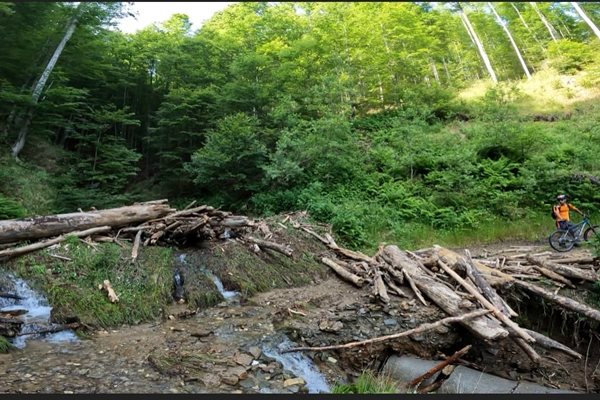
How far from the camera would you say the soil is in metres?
4.65

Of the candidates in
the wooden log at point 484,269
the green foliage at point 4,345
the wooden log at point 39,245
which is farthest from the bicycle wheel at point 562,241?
the green foliage at point 4,345

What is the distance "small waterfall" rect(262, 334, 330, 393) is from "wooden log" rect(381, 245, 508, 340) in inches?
102

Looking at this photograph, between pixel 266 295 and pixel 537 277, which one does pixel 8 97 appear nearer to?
pixel 266 295

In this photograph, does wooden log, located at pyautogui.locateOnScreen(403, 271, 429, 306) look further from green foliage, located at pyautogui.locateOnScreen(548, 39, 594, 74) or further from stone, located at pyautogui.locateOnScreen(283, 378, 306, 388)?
green foliage, located at pyautogui.locateOnScreen(548, 39, 594, 74)

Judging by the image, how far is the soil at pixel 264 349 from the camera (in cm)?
465

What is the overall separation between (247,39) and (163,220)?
52.4 feet

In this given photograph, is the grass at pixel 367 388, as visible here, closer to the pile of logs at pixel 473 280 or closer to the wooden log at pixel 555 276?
the pile of logs at pixel 473 280

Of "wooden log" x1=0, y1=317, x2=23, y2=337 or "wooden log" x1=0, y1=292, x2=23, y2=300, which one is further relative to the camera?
"wooden log" x1=0, y1=292, x2=23, y2=300

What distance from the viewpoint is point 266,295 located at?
8.14 metres

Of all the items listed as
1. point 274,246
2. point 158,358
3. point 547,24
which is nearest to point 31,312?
point 158,358

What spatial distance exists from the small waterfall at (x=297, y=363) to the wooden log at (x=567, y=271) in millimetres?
6448

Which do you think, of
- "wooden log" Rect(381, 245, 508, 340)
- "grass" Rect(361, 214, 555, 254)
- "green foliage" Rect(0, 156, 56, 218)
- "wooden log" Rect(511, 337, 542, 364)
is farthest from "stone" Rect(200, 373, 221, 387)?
"green foliage" Rect(0, 156, 56, 218)

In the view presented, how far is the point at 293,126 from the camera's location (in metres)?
16.6

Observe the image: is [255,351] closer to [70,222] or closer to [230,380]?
[230,380]
